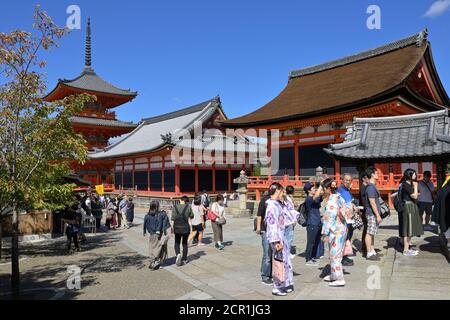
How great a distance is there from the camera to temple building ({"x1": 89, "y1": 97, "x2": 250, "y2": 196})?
24.2 metres

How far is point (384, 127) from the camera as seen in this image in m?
8.02

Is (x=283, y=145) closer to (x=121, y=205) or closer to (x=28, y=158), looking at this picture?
Result: (x=121, y=205)

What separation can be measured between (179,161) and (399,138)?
1772 centimetres

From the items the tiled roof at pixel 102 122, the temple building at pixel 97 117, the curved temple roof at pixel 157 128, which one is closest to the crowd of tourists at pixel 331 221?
the curved temple roof at pixel 157 128

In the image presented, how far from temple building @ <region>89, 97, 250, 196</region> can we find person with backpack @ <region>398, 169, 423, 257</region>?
686 inches

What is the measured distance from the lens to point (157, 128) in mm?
33812

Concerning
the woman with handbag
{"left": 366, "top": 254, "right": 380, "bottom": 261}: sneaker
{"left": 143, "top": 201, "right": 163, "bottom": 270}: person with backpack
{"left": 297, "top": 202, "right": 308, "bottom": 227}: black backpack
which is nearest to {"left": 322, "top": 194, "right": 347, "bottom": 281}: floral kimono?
{"left": 297, "top": 202, "right": 308, "bottom": 227}: black backpack

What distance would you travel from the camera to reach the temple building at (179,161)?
952 inches

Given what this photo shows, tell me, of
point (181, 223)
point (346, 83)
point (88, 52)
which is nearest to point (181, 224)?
point (181, 223)

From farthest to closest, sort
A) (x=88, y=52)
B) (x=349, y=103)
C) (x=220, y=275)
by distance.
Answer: (x=88, y=52) < (x=349, y=103) < (x=220, y=275)

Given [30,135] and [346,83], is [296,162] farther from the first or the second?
[30,135]

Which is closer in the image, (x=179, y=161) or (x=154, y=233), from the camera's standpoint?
(x=154, y=233)

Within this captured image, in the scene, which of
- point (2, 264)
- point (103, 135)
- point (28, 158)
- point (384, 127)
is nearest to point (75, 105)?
point (28, 158)
